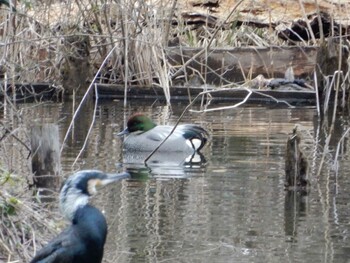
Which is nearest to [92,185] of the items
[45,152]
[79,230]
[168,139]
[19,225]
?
[79,230]

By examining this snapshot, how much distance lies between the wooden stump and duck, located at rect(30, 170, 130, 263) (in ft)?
11.4

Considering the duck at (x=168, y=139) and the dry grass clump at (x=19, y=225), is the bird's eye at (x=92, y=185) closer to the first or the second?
the dry grass clump at (x=19, y=225)

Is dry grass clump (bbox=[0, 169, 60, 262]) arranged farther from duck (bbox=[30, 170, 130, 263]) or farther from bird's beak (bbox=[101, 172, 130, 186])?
bird's beak (bbox=[101, 172, 130, 186])

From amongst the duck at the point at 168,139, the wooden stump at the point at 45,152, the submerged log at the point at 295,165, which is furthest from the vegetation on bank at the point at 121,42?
the submerged log at the point at 295,165

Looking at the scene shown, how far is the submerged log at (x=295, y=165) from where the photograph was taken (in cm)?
1074

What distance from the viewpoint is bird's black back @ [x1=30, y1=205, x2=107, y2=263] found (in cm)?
624

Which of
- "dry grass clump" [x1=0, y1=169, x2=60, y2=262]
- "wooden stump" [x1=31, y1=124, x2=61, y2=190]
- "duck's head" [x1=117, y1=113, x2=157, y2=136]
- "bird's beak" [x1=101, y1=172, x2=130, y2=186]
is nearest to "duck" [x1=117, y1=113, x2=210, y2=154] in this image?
"duck's head" [x1=117, y1=113, x2=157, y2=136]

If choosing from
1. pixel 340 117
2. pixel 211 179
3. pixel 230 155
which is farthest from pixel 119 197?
pixel 340 117

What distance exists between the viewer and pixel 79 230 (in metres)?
6.26

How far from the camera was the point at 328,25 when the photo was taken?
17.4m

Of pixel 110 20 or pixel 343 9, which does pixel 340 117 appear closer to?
pixel 343 9

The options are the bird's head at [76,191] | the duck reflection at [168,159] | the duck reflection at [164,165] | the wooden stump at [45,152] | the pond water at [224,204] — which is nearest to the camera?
the bird's head at [76,191]

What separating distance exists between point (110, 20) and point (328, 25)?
3.40m

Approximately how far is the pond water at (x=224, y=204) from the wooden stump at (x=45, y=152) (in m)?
0.56
